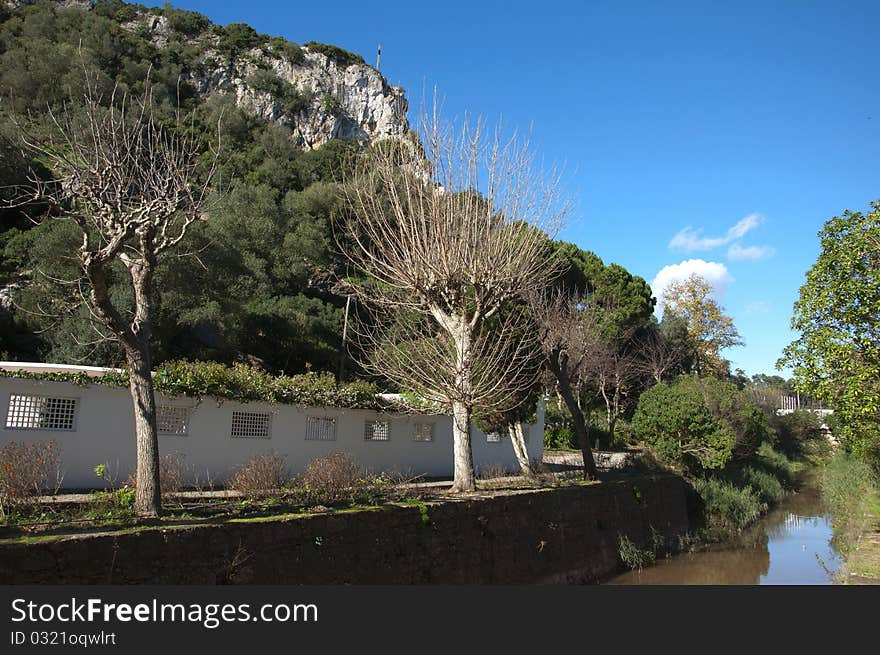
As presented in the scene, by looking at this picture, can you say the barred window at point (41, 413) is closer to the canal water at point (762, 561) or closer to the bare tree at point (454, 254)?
the bare tree at point (454, 254)

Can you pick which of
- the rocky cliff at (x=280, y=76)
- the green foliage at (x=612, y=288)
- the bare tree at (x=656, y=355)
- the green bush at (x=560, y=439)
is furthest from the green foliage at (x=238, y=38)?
the green bush at (x=560, y=439)

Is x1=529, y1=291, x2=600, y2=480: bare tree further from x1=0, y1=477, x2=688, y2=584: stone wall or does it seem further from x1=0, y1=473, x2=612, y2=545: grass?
x1=0, y1=473, x2=612, y2=545: grass

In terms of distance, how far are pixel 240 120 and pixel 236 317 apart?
34446mm

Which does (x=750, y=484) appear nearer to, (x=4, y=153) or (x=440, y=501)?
(x=440, y=501)

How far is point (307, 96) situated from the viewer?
69.2 m

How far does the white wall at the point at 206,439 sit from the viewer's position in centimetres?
1131

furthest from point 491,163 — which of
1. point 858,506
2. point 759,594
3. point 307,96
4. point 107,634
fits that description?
point 307,96

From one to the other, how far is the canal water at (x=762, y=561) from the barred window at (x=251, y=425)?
9.49 meters

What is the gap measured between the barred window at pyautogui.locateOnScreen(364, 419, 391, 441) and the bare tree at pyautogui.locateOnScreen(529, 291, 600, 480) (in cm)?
531

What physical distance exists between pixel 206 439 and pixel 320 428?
11.2ft

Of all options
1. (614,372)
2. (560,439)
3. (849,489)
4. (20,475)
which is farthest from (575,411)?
(849,489)

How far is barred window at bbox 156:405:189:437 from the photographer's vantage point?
12.8 meters

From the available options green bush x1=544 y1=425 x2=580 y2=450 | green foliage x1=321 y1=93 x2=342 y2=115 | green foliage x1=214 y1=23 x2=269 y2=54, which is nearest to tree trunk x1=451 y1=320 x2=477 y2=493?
green bush x1=544 y1=425 x2=580 y2=450

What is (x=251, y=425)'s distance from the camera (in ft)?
47.0
